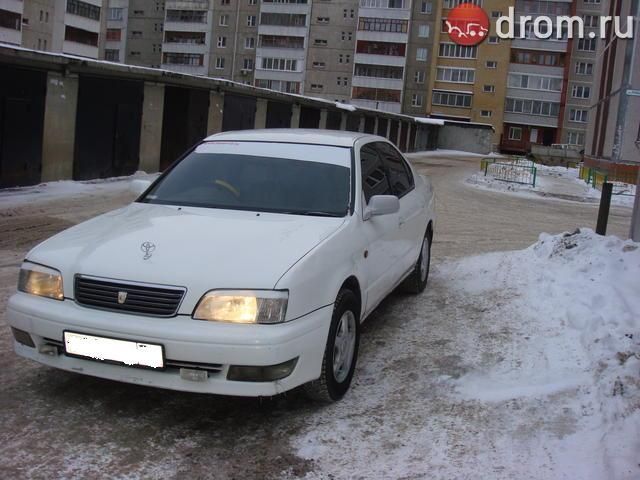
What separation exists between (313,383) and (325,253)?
2.48 ft

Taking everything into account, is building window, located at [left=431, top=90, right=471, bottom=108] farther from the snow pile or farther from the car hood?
the car hood

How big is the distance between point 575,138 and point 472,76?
1385 cm

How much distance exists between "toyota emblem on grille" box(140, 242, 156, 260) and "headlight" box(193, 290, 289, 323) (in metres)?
0.46

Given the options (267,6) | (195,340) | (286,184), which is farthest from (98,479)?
(267,6)

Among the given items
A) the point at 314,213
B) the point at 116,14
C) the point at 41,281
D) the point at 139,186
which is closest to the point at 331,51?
the point at 116,14

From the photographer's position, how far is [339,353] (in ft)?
13.9

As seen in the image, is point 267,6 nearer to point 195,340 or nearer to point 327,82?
point 327,82

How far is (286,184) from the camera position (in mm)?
4922

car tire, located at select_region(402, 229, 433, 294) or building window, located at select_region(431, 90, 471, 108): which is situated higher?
building window, located at select_region(431, 90, 471, 108)

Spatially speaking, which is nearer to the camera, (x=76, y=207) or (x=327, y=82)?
(x=76, y=207)

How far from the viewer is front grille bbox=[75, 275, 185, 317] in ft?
11.8

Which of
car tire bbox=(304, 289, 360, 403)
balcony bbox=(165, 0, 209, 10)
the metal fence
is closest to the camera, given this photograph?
car tire bbox=(304, 289, 360, 403)

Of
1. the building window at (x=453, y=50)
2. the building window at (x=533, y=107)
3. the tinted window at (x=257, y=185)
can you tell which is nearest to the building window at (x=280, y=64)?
the building window at (x=453, y=50)

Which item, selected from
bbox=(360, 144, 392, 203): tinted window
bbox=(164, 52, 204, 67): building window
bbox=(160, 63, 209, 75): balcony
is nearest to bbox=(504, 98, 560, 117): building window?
bbox=(160, 63, 209, 75): balcony
